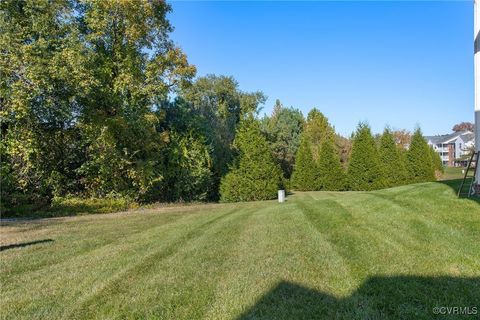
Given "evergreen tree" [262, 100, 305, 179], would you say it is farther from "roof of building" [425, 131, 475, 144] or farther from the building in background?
the building in background

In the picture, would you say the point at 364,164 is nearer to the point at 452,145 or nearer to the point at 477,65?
the point at 477,65

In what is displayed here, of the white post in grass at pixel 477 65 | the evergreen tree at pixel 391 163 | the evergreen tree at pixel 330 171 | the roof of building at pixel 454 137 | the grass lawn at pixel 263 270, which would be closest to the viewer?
the grass lawn at pixel 263 270

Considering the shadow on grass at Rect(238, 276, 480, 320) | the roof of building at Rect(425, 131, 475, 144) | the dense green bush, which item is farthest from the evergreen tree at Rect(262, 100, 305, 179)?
the roof of building at Rect(425, 131, 475, 144)

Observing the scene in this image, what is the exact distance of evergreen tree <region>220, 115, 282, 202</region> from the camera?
19.8 m

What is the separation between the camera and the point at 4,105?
559 inches

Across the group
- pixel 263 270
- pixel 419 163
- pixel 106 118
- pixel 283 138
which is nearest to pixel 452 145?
pixel 283 138

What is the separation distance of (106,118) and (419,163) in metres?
22.1

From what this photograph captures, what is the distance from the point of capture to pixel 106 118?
55.4ft

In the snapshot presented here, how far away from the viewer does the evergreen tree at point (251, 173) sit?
65.0 feet

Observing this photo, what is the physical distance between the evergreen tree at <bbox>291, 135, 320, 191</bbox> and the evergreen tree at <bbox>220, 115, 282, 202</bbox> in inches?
330

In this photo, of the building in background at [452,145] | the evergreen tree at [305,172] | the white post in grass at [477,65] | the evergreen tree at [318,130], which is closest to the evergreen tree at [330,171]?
the evergreen tree at [305,172]

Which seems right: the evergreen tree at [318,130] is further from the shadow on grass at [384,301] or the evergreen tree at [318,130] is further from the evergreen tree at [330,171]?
the shadow on grass at [384,301]

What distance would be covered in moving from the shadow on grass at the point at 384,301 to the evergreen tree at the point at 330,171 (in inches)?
940

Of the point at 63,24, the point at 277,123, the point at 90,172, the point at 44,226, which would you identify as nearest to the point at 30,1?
the point at 63,24
